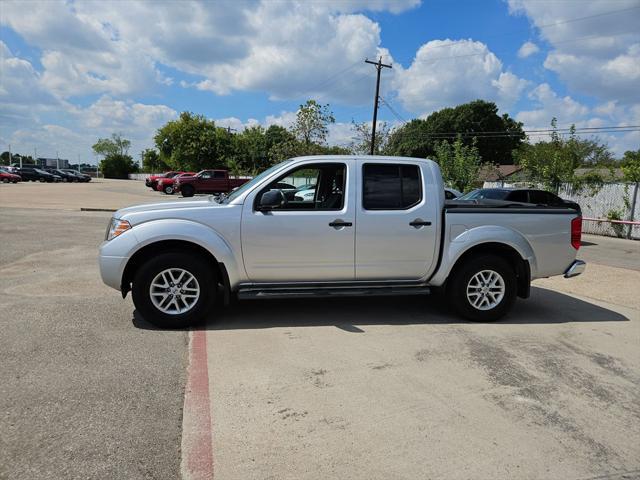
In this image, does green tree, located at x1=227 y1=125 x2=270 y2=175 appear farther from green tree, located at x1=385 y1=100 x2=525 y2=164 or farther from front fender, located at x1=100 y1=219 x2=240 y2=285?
front fender, located at x1=100 y1=219 x2=240 y2=285

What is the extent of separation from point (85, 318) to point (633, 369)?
5.68 metres

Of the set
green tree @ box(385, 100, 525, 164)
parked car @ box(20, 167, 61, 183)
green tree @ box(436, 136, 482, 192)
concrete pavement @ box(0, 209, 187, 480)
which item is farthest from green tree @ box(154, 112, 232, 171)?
concrete pavement @ box(0, 209, 187, 480)

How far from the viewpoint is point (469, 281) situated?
5621 millimetres

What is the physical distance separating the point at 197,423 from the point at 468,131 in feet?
208

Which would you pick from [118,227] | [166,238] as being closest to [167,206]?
[166,238]

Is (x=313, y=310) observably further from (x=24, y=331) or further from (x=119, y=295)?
(x=24, y=331)

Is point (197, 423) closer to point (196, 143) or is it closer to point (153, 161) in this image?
point (196, 143)

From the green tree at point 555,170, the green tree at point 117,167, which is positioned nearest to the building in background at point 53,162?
the green tree at point 117,167

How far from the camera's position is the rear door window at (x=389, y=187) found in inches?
215

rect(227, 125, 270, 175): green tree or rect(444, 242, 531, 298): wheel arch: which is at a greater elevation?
rect(227, 125, 270, 175): green tree

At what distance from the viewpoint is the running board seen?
5188 millimetres

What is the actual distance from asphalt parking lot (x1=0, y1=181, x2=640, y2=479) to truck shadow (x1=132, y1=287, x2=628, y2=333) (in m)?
0.04

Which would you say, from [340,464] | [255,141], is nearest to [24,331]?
[340,464]

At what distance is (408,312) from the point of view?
239 inches
